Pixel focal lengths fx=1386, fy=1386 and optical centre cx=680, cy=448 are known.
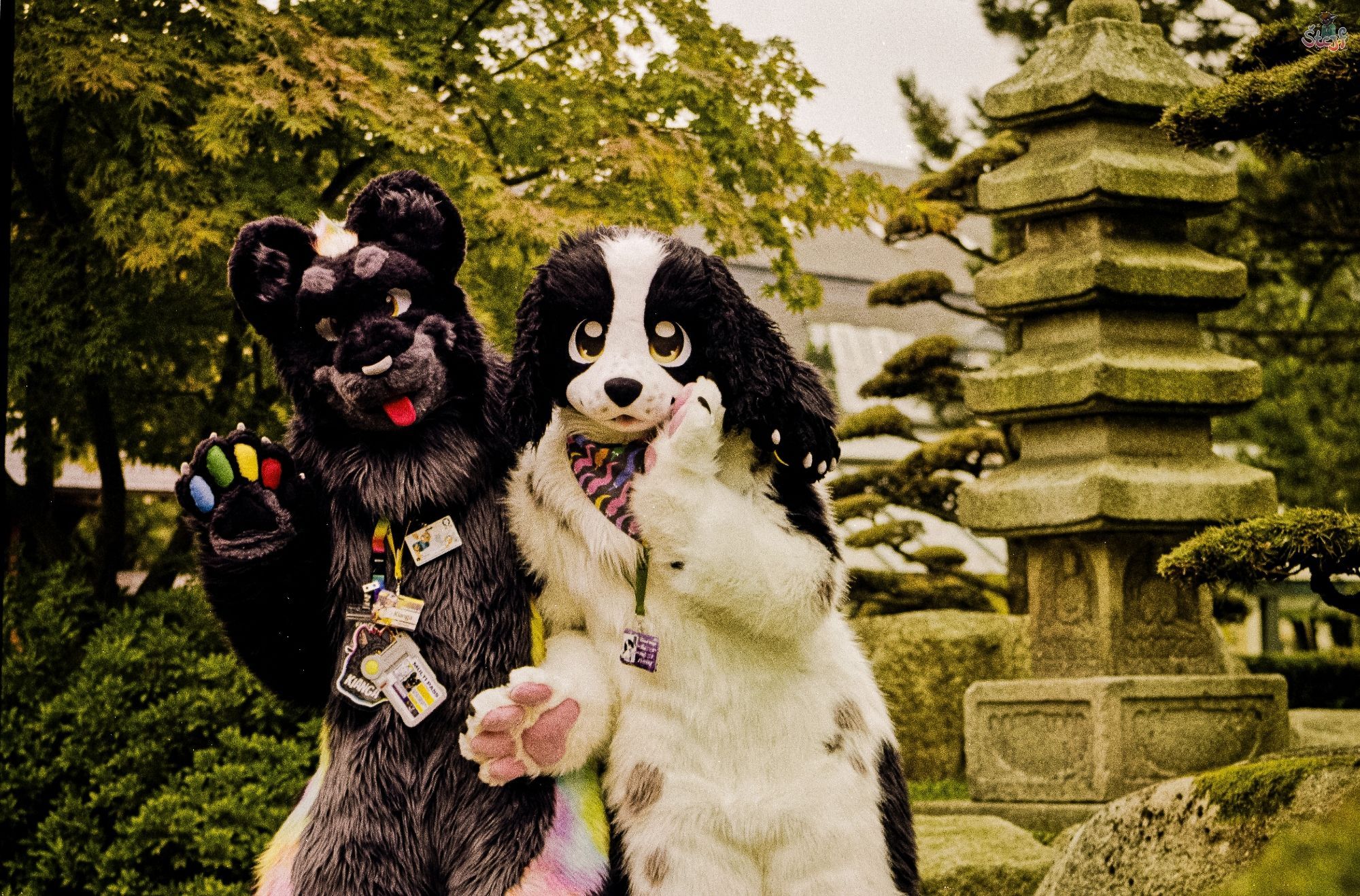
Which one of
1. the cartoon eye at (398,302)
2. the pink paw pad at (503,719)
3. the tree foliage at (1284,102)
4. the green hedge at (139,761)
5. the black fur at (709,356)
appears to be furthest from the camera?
the green hedge at (139,761)

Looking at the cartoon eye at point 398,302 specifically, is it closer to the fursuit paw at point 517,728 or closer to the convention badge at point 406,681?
the convention badge at point 406,681

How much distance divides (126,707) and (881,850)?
154 inches

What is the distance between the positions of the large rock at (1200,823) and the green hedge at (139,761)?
2887 millimetres

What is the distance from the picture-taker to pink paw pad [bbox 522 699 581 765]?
2.86m

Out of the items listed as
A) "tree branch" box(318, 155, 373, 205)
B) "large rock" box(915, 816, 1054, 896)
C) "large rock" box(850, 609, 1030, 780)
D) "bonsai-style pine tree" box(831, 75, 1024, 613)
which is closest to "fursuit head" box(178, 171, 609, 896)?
"large rock" box(915, 816, 1054, 896)

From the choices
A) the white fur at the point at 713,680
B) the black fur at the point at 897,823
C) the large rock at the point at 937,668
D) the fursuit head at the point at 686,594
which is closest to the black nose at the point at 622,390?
the fursuit head at the point at 686,594

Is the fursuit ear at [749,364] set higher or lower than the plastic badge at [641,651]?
higher

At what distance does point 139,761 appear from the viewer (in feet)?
18.4

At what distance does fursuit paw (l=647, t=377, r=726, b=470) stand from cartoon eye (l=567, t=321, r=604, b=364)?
9.5 inches

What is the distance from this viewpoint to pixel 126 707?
578 cm

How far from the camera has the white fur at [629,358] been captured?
297 centimetres

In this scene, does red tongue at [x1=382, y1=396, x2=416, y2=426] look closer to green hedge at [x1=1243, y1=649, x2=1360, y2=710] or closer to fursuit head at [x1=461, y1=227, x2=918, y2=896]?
fursuit head at [x1=461, y1=227, x2=918, y2=896]

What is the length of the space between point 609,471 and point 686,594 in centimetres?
34

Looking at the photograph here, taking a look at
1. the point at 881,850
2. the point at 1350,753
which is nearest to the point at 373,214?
the point at 881,850
